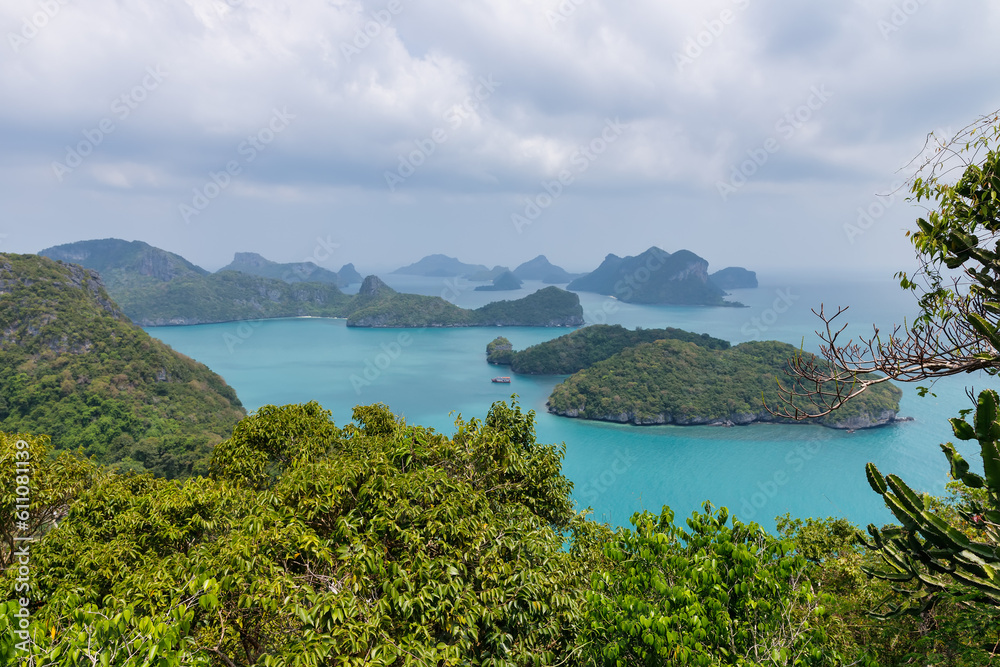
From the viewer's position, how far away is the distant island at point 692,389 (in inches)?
1946

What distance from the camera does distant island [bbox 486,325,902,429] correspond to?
162 ft

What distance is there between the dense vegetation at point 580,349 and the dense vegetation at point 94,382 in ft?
126

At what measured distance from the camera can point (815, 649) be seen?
355cm

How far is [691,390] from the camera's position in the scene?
52.6 m

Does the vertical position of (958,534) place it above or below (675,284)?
below

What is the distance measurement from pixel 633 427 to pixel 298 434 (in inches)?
1817

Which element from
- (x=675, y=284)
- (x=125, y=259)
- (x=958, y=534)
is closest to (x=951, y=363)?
(x=958, y=534)

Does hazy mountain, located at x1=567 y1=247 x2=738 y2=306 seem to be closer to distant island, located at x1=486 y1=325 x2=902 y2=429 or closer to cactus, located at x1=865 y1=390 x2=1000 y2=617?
distant island, located at x1=486 y1=325 x2=902 y2=429

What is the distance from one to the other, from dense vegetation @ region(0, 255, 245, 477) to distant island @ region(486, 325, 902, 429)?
114ft

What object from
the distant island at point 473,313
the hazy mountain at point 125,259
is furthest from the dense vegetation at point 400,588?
the hazy mountain at point 125,259

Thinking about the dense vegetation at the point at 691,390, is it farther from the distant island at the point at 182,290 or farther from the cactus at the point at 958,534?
the distant island at the point at 182,290

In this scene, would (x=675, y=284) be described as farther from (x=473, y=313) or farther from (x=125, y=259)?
(x=125, y=259)

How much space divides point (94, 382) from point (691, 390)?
54.7m

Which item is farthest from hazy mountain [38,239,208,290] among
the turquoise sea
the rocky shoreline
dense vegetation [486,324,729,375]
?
the rocky shoreline
